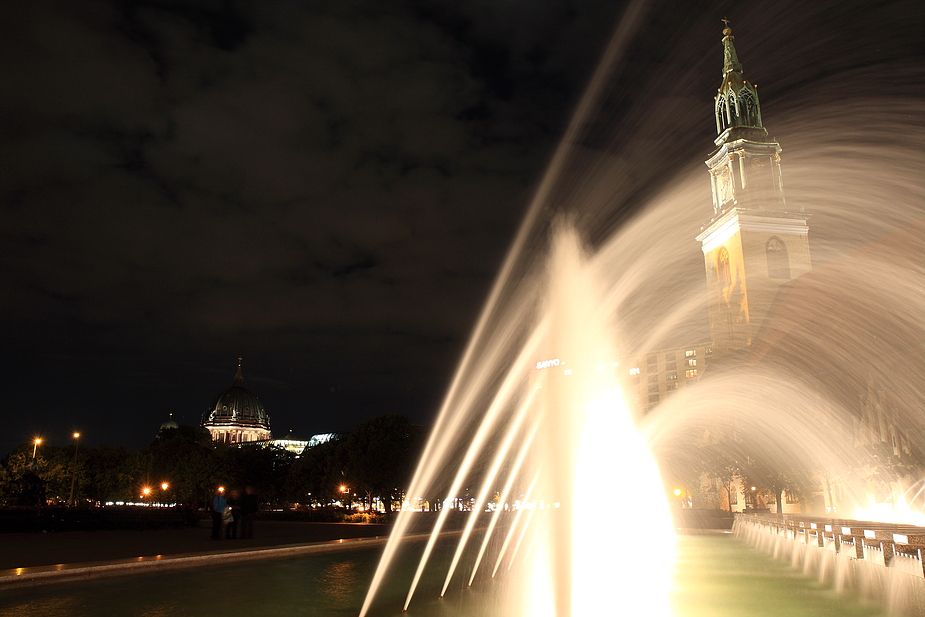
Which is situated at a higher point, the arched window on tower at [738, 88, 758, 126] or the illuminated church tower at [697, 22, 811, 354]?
the arched window on tower at [738, 88, 758, 126]

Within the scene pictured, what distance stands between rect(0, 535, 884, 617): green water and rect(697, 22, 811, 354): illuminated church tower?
187ft

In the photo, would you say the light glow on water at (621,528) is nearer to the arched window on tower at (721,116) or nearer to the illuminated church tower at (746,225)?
the illuminated church tower at (746,225)

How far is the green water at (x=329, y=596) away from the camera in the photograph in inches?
376

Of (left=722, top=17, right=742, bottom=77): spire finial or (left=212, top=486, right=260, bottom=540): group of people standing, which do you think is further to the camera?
(left=722, top=17, right=742, bottom=77): spire finial

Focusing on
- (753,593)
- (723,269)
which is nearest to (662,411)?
(723,269)

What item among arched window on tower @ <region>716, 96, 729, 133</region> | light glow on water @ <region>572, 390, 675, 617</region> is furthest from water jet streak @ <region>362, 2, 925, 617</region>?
arched window on tower @ <region>716, 96, 729, 133</region>

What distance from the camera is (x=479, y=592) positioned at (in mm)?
11477

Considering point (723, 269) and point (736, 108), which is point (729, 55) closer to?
point (736, 108)

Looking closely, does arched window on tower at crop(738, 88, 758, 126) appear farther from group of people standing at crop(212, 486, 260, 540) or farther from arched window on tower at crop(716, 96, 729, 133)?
group of people standing at crop(212, 486, 260, 540)

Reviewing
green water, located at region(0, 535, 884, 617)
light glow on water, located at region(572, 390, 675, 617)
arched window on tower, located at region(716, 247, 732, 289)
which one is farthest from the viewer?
arched window on tower, located at region(716, 247, 732, 289)

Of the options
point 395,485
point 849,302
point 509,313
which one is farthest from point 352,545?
point 395,485

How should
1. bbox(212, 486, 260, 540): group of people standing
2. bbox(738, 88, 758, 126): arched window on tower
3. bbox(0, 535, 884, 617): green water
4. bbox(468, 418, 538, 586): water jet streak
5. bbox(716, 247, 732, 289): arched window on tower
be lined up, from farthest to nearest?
bbox(738, 88, 758, 126): arched window on tower < bbox(716, 247, 732, 289): arched window on tower < bbox(212, 486, 260, 540): group of people standing < bbox(468, 418, 538, 586): water jet streak < bbox(0, 535, 884, 617): green water

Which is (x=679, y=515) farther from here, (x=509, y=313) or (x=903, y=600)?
(x=903, y=600)

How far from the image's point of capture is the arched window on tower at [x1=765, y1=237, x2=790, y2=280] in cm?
6712
